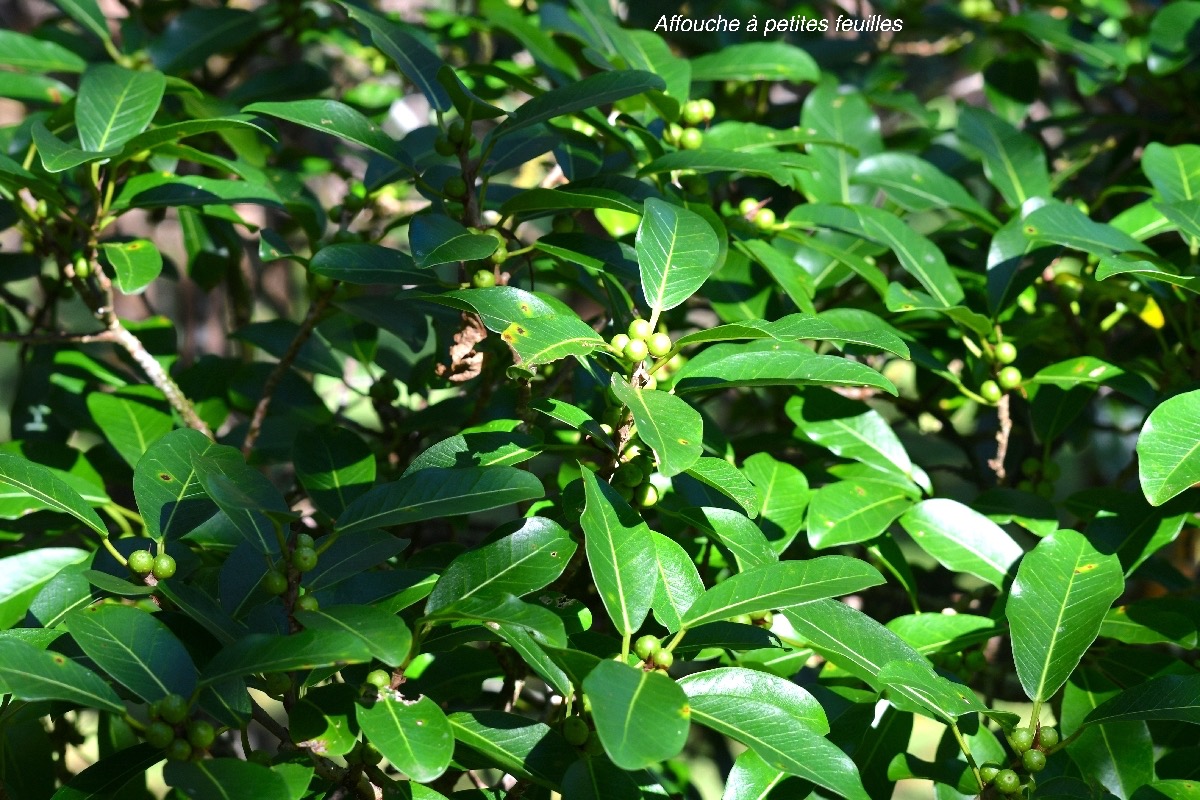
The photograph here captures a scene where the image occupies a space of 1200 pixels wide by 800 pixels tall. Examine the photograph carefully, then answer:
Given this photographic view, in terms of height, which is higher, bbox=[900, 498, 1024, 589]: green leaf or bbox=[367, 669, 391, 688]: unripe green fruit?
bbox=[367, 669, 391, 688]: unripe green fruit

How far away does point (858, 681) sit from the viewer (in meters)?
1.16

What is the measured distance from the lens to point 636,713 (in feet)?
2.45

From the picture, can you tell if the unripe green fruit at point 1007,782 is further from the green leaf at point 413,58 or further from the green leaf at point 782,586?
the green leaf at point 413,58

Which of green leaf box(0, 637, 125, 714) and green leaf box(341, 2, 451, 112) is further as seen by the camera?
green leaf box(341, 2, 451, 112)

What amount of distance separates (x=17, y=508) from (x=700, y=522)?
73 centimetres

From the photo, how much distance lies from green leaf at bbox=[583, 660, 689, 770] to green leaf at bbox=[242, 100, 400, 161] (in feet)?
2.01

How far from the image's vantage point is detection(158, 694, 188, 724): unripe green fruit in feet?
2.64

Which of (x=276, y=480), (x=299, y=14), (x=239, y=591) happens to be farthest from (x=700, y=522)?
(x=299, y=14)

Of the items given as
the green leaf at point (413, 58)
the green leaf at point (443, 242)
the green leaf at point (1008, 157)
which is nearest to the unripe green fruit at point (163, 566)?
the green leaf at point (443, 242)

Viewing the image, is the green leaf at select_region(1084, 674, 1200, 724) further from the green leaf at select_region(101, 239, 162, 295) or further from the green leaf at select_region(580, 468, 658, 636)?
the green leaf at select_region(101, 239, 162, 295)

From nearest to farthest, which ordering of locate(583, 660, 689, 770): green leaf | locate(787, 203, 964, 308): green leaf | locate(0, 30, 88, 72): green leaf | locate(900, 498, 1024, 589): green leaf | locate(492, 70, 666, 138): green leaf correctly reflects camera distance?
locate(583, 660, 689, 770): green leaf, locate(492, 70, 666, 138): green leaf, locate(900, 498, 1024, 589): green leaf, locate(787, 203, 964, 308): green leaf, locate(0, 30, 88, 72): green leaf

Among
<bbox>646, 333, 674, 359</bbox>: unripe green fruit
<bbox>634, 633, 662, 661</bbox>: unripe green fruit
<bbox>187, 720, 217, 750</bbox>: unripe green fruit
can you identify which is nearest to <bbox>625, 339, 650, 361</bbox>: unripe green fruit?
<bbox>646, 333, 674, 359</bbox>: unripe green fruit

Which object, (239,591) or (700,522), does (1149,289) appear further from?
(239,591)

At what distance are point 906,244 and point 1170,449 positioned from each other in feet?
1.30
